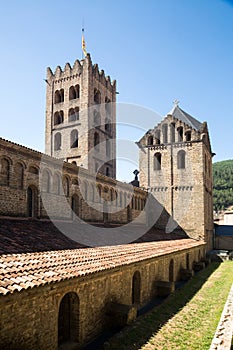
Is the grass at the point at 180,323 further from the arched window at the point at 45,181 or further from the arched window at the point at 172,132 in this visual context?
the arched window at the point at 172,132

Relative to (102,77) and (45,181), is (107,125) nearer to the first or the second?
(102,77)

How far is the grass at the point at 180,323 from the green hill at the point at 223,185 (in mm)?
85056

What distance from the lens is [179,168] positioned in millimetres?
29375

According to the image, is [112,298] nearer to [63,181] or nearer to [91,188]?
[63,181]

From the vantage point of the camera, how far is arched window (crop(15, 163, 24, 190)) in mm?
13641

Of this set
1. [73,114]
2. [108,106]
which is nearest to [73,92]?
[73,114]

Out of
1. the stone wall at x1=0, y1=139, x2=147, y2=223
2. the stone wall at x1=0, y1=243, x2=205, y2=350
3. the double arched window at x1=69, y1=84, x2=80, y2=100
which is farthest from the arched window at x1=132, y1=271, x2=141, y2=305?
the double arched window at x1=69, y1=84, x2=80, y2=100

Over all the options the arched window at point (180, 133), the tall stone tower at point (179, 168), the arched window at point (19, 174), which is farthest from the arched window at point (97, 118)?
the arched window at point (19, 174)

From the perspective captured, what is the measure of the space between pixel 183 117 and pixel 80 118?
10709 millimetres

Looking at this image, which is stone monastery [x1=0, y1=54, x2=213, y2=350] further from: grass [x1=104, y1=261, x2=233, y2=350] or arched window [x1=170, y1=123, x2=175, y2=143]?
grass [x1=104, y1=261, x2=233, y2=350]

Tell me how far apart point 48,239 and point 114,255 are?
8.88 feet

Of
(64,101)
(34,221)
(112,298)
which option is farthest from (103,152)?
(112,298)

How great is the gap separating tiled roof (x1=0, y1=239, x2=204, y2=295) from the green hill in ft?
297

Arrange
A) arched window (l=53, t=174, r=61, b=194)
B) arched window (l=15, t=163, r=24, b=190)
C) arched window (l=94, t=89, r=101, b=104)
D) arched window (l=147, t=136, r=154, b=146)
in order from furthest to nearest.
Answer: arched window (l=94, t=89, r=101, b=104) → arched window (l=147, t=136, r=154, b=146) → arched window (l=53, t=174, r=61, b=194) → arched window (l=15, t=163, r=24, b=190)
